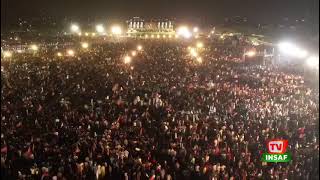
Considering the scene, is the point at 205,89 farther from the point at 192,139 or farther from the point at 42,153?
the point at 42,153

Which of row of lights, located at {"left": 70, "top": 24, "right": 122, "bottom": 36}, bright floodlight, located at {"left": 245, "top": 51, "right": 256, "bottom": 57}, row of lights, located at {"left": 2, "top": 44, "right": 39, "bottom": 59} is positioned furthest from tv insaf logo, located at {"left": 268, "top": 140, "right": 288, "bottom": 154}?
row of lights, located at {"left": 70, "top": 24, "right": 122, "bottom": 36}

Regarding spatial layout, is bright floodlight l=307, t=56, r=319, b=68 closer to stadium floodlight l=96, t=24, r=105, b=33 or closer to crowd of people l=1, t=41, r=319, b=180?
crowd of people l=1, t=41, r=319, b=180

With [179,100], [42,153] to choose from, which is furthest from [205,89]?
[42,153]

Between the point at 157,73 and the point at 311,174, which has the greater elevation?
the point at 157,73

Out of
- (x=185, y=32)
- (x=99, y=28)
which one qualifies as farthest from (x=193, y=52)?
(x=99, y=28)

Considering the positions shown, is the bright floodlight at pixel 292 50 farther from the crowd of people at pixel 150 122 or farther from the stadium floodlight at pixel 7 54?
the stadium floodlight at pixel 7 54

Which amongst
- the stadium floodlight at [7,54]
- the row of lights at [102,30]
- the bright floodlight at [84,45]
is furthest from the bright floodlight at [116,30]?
the stadium floodlight at [7,54]
